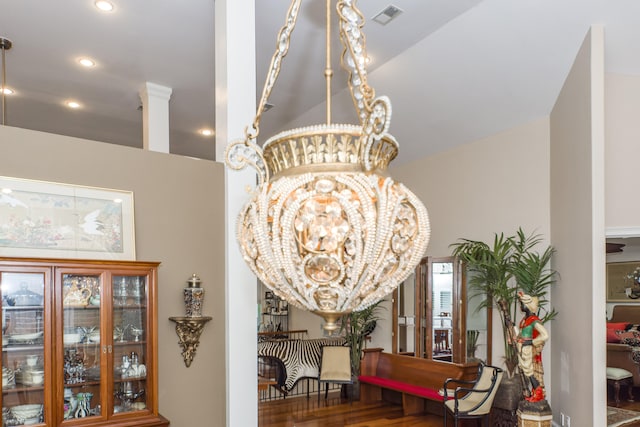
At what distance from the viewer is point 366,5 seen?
16.1ft

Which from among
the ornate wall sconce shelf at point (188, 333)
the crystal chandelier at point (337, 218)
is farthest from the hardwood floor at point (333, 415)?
the crystal chandelier at point (337, 218)

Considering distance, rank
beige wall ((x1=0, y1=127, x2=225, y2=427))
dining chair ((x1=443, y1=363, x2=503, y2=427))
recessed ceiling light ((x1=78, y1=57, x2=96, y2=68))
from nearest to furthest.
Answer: beige wall ((x1=0, y1=127, x2=225, y2=427)) < dining chair ((x1=443, y1=363, x2=503, y2=427)) < recessed ceiling light ((x1=78, y1=57, x2=96, y2=68))

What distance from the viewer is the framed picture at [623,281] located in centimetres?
737

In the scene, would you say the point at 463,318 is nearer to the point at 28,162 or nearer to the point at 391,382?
the point at 391,382

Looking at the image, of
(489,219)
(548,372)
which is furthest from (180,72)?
(548,372)

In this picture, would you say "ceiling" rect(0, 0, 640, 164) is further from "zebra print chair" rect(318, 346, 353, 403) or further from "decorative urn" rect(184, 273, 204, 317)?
"zebra print chair" rect(318, 346, 353, 403)

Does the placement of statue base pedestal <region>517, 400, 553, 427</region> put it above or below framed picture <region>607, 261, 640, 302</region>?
below

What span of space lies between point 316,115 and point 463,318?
138 inches

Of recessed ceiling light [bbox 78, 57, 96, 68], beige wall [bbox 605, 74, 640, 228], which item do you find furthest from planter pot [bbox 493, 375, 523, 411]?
recessed ceiling light [bbox 78, 57, 96, 68]

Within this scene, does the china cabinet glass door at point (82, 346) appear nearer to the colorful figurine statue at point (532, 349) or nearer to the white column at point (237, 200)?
the white column at point (237, 200)

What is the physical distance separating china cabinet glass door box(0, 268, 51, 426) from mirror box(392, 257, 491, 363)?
4.67 m

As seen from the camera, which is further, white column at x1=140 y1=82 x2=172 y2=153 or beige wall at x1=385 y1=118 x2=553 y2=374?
white column at x1=140 y1=82 x2=172 y2=153

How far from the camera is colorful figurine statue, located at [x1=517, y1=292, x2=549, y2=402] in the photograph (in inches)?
198

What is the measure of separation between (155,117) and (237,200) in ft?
9.36
